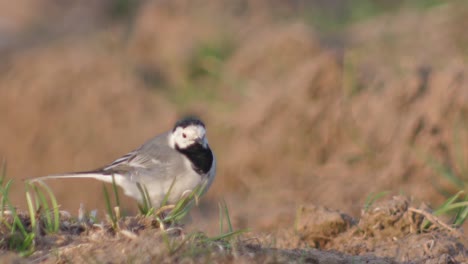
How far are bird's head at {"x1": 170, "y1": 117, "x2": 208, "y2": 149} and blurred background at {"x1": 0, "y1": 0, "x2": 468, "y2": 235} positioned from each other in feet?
2.33

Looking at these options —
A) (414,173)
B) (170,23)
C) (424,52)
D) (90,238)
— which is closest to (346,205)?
(414,173)

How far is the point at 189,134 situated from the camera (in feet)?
22.7

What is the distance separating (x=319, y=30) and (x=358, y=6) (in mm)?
1388

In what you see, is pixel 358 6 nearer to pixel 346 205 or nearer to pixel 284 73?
pixel 284 73

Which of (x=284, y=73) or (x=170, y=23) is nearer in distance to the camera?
(x=284, y=73)

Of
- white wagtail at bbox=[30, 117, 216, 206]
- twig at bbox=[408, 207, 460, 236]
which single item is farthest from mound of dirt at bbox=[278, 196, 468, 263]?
white wagtail at bbox=[30, 117, 216, 206]

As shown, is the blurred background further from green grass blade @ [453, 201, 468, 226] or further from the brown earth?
green grass blade @ [453, 201, 468, 226]

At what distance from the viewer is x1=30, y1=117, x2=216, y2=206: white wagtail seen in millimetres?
6660

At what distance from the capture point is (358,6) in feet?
47.0

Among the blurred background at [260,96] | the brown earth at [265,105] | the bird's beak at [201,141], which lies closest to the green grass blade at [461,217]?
the brown earth at [265,105]

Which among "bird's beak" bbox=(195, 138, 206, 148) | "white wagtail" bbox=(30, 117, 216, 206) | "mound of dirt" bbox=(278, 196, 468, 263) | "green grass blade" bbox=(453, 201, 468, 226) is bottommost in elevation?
"green grass blade" bbox=(453, 201, 468, 226)

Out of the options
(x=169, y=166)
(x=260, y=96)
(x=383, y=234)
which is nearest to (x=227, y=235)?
(x=383, y=234)

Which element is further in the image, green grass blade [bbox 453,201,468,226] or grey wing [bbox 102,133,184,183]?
grey wing [bbox 102,133,184,183]

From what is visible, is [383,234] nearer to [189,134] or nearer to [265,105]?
[189,134]
